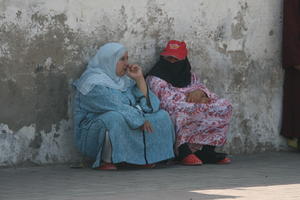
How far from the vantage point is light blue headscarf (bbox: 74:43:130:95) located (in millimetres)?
8109

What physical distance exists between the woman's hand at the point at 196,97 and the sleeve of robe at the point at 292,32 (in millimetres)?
1239

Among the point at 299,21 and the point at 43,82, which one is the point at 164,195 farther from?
the point at 299,21

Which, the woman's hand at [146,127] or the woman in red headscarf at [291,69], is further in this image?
the woman in red headscarf at [291,69]

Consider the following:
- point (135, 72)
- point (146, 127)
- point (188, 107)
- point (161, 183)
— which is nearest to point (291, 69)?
point (188, 107)

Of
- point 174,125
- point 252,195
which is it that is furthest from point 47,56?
point 252,195

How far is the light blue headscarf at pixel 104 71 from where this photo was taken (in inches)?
319

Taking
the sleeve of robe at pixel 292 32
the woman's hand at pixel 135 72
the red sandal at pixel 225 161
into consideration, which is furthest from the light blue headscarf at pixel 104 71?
the sleeve of robe at pixel 292 32

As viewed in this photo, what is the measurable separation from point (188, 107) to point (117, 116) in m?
0.88

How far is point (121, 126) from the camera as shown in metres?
7.98

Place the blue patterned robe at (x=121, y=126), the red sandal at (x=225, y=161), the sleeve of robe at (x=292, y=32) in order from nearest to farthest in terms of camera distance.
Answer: the blue patterned robe at (x=121, y=126) < the red sandal at (x=225, y=161) < the sleeve of robe at (x=292, y=32)

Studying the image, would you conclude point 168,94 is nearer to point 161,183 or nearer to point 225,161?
point 225,161

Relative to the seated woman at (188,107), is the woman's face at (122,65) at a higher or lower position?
higher

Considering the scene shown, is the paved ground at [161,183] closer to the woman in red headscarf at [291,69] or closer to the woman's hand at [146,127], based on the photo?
the woman's hand at [146,127]

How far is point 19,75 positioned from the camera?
26.2 ft
